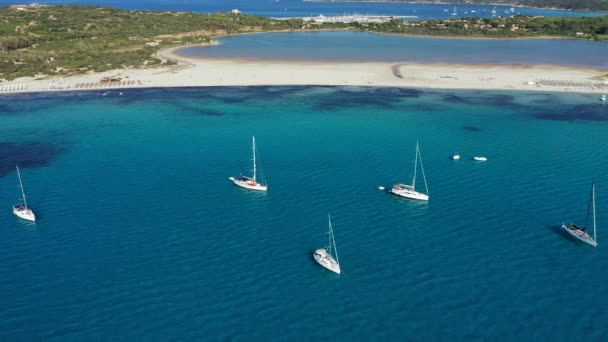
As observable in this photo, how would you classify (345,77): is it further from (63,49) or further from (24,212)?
(63,49)

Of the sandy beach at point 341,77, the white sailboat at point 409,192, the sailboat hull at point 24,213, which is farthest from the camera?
the sandy beach at point 341,77

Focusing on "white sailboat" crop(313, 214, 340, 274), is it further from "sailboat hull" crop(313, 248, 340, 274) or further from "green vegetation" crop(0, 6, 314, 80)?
"green vegetation" crop(0, 6, 314, 80)

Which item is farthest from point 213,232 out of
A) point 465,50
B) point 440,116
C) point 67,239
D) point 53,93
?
point 465,50

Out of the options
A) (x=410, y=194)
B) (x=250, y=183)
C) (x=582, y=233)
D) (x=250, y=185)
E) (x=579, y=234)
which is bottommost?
(x=579, y=234)

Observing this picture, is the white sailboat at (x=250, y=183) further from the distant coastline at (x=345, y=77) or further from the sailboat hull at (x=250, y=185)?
the distant coastline at (x=345, y=77)

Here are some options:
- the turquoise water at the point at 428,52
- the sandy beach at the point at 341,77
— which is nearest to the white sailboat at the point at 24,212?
the sandy beach at the point at 341,77

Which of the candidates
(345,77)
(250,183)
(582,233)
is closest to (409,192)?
(582,233)
